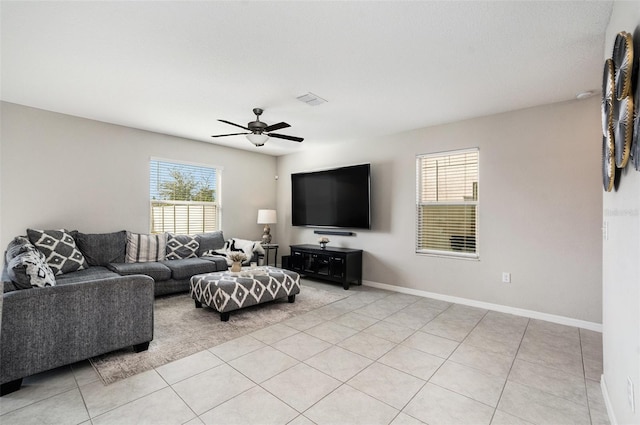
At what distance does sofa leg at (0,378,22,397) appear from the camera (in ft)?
6.35

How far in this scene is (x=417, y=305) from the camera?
3.98m

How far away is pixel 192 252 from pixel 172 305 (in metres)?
1.19

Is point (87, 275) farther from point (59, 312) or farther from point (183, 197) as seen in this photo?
point (183, 197)

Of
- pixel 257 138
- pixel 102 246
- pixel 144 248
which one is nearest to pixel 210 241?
pixel 144 248

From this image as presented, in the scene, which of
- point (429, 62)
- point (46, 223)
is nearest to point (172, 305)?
point (46, 223)

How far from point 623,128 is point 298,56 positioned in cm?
214

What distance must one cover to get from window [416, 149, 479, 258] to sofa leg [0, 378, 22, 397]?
14.4ft

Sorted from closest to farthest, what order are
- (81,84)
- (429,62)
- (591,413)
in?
1. (591,413)
2. (429,62)
3. (81,84)

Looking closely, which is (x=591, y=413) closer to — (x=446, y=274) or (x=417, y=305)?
(x=417, y=305)

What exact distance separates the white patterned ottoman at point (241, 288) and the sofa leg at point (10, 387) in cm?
155

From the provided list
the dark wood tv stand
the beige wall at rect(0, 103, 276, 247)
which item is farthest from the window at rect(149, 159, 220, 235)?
the dark wood tv stand

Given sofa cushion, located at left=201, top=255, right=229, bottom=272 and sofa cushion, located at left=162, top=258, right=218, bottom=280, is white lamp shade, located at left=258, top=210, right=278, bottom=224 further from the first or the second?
sofa cushion, located at left=162, top=258, right=218, bottom=280

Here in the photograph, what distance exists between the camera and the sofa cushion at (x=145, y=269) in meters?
3.85

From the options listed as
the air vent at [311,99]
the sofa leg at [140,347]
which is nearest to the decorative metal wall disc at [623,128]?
the air vent at [311,99]
